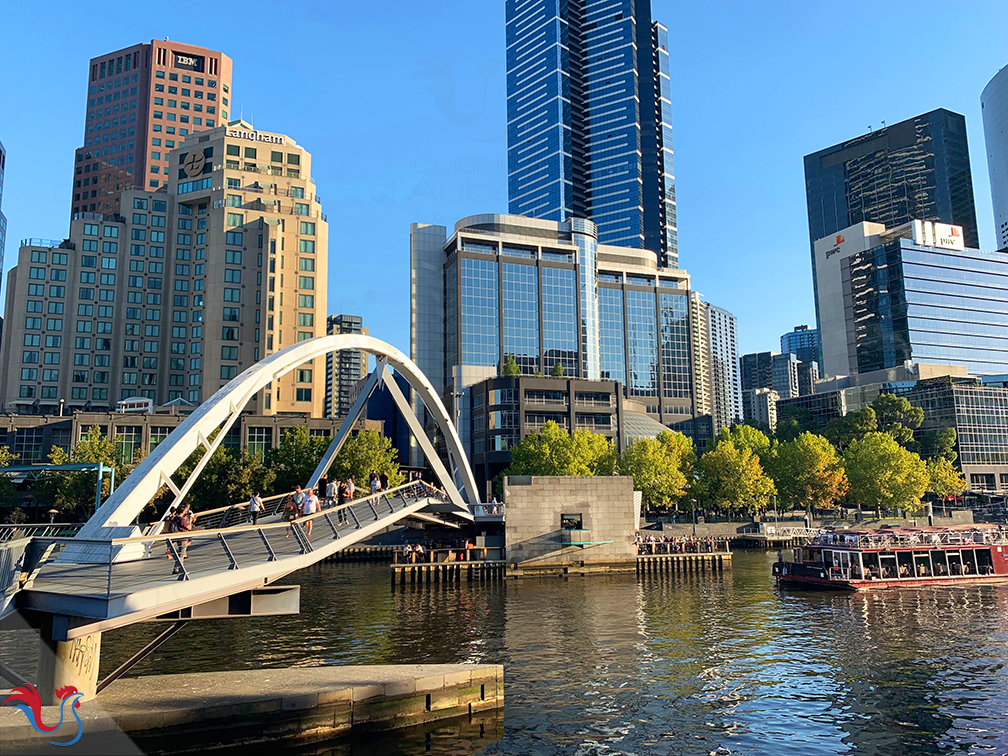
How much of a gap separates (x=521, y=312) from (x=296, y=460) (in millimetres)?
81810

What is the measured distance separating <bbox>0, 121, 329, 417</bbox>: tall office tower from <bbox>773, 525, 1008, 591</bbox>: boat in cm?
8534

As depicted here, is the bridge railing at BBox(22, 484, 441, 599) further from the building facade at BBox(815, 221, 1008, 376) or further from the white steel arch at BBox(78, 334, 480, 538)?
the building facade at BBox(815, 221, 1008, 376)

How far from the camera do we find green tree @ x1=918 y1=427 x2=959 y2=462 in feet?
466

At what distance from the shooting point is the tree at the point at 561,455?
323 ft

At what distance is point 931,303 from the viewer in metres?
182

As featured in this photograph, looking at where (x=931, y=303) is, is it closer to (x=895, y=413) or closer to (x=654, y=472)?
(x=895, y=413)

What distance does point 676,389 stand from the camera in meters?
182

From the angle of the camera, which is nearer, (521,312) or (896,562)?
(896,562)

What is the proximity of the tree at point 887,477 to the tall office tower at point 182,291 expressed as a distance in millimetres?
85800

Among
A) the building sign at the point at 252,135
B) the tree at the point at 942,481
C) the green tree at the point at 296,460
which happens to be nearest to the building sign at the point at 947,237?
the tree at the point at 942,481

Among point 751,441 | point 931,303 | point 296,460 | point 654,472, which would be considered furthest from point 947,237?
point 296,460

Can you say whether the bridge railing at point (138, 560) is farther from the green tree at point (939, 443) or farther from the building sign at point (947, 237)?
the building sign at point (947, 237)

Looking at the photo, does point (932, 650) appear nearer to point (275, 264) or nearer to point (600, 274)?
point (275, 264)

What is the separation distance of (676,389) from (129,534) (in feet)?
551
